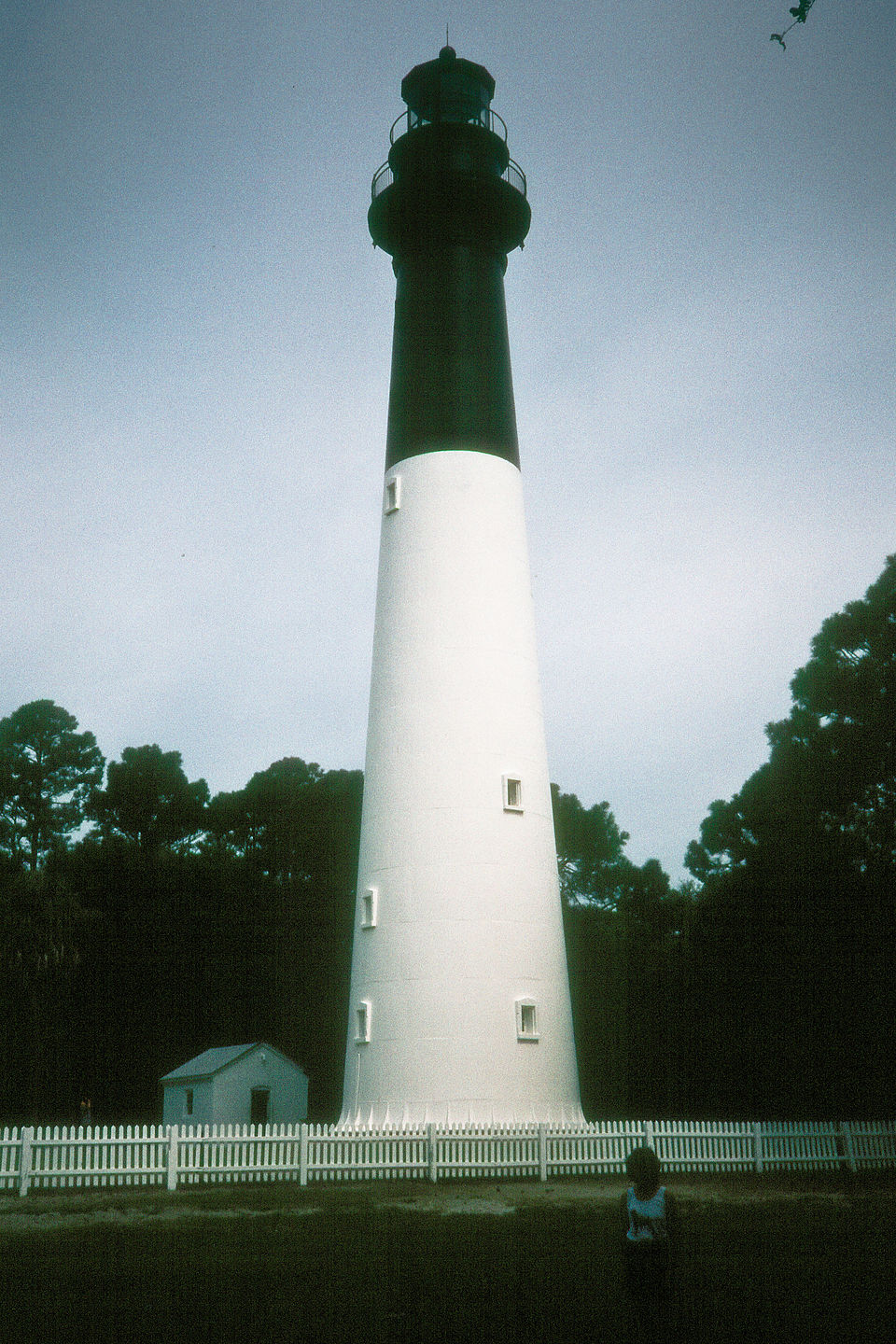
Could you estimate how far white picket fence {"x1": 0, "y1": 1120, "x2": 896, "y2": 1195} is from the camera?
54.0 feet

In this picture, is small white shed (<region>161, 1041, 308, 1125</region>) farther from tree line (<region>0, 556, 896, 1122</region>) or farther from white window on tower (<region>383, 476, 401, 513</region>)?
white window on tower (<region>383, 476, 401, 513</region>)

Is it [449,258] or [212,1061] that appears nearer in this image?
[449,258]

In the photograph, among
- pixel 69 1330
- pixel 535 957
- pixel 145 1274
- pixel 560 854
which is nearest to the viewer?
pixel 69 1330

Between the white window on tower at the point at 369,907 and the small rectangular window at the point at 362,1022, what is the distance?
3.81 feet

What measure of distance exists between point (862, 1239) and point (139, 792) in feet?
128

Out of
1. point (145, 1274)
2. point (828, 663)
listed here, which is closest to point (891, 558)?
point (828, 663)

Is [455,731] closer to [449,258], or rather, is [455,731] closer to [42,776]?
[449,258]

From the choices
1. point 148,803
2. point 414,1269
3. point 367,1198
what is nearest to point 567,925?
point 148,803

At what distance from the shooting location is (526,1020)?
1867cm

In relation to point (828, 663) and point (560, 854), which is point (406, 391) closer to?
point (828, 663)

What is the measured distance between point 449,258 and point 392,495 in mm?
4555

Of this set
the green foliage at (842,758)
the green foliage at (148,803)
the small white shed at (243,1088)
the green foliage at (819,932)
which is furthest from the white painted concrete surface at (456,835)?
the green foliage at (148,803)

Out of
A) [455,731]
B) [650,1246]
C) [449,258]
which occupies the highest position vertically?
[449,258]

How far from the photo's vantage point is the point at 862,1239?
1222 centimetres
